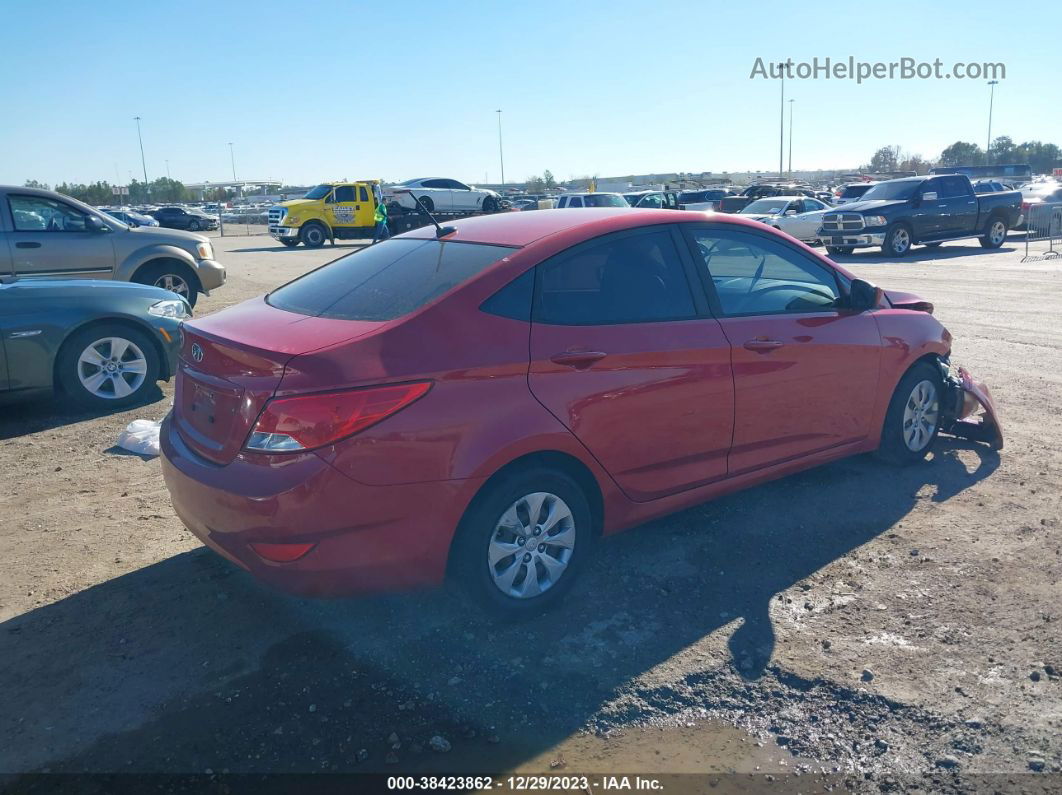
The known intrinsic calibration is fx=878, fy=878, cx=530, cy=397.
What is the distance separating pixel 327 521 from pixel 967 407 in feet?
14.6

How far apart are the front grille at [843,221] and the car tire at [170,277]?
15.6 metres

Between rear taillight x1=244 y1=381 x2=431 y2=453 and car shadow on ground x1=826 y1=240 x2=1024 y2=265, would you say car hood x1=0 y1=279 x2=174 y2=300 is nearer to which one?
rear taillight x1=244 y1=381 x2=431 y2=453

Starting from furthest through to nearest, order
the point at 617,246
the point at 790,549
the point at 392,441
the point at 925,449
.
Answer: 1. the point at 925,449
2. the point at 790,549
3. the point at 617,246
4. the point at 392,441

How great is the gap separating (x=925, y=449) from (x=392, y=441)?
12.7 ft

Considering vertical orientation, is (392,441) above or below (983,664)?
above

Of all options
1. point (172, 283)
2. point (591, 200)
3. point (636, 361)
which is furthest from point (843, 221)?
point (636, 361)

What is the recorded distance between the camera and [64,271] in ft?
34.4

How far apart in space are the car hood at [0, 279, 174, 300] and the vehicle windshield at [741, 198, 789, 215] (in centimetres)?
2087

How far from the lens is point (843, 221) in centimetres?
2131

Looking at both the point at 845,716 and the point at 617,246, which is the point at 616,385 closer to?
the point at 617,246

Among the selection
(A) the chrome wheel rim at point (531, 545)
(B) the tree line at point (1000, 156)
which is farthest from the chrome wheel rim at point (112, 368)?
(B) the tree line at point (1000, 156)

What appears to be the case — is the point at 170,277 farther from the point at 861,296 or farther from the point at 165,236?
the point at 861,296

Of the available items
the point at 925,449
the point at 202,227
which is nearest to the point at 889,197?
the point at 925,449

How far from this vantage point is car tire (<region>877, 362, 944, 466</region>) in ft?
17.8
